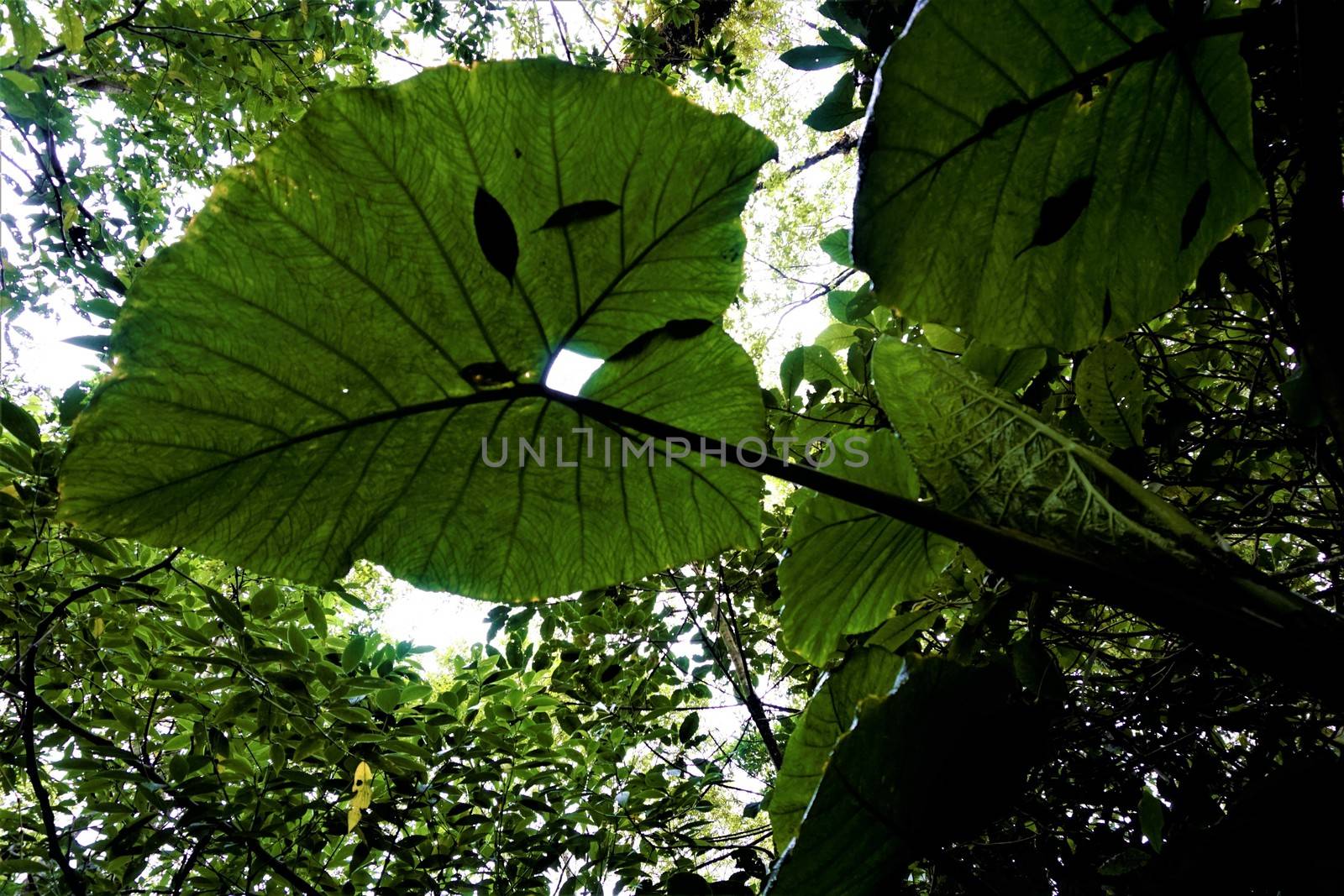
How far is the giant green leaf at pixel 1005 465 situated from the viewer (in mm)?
558

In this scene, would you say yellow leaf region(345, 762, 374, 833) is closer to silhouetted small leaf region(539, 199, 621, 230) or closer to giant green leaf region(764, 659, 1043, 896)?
giant green leaf region(764, 659, 1043, 896)

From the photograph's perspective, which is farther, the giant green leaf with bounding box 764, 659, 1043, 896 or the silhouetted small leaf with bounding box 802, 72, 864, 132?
the silhouetted small leaf with bounding box 802, 72, 864, 132

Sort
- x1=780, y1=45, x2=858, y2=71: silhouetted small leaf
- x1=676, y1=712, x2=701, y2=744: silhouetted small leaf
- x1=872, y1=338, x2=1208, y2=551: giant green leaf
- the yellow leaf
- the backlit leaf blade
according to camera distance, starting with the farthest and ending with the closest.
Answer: x1=676, y1=712, x2=701, y2=744: silhouetted small leaf, the yellow leaf, x1=780, y1=45, x2=858, y2=71: silhouetted small leaf, the backlit leaf blade, x1=872, y1=338, x2=1208, y2=551: giant green leaf

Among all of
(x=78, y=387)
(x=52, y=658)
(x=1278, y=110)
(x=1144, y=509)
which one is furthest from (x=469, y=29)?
(x=1144, y=509)

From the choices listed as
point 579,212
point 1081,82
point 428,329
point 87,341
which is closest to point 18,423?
point 87,341

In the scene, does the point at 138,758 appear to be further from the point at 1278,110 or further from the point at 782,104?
the point at 782,104

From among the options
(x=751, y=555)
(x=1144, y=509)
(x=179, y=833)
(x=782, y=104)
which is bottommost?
(x=179, y=833)

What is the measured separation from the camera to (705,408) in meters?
0.80

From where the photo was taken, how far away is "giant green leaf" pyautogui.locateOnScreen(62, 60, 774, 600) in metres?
0.61

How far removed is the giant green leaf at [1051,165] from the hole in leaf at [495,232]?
34 cm

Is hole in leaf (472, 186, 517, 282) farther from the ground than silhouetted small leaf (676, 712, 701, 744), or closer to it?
closer to it

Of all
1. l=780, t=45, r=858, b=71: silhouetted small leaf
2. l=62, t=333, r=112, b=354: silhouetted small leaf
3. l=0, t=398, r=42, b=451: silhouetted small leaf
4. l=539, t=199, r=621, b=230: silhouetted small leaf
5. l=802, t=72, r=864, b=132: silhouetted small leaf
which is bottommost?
l=539, t=199, r=621, b=230: silhouetted small leaf

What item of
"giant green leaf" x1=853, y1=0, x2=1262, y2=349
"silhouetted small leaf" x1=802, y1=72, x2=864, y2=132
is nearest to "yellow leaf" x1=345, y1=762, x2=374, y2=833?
"giant green leaf" x1=853, y1=0, x2=1262, y2=349

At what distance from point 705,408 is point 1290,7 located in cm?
65
